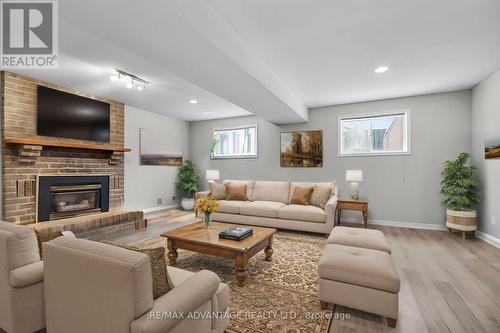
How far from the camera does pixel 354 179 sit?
172 inches

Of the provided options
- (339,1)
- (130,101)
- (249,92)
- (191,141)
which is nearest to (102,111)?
(130,101)

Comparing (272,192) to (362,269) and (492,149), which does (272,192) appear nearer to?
(362,269)

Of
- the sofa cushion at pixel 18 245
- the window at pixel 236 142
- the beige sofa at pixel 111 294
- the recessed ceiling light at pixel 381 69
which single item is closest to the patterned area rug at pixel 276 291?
the beige sofa at pixel 111 294

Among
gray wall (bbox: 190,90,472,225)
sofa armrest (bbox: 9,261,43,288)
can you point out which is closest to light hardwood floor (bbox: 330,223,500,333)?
gray wall (bbox: 190,90,472,225)

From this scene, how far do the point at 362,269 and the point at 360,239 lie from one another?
2.16 feet

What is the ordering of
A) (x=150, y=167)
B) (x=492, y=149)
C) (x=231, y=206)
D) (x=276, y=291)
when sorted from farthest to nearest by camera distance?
1. (x=150, y=167)
2. (x=231, y=206)
3. (x=492, y=149)
4. (x=276, y=291)

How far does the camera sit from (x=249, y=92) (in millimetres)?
3297

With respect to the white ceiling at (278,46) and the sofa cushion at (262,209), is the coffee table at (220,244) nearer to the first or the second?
the sofa cushion at (262,209)

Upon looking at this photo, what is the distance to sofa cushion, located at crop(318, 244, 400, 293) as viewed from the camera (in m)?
1.69

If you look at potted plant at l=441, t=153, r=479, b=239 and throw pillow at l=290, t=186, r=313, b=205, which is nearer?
potted plant at l=441, t=153, r=479, b=239

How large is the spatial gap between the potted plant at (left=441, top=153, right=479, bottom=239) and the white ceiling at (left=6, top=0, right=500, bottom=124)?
4.73 ft

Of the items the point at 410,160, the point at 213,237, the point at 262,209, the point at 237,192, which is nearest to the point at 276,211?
the point at 262,209

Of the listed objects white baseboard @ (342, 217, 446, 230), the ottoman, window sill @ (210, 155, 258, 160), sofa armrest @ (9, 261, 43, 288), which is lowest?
white baseboard @ (342, 217, 446, 230)

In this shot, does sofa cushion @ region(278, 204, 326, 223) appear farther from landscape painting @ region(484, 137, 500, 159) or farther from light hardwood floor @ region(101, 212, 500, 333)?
landscape painting @ region(484, 137, 500, 159)
